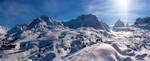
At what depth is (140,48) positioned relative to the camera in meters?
178

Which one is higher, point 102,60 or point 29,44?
point 29,44

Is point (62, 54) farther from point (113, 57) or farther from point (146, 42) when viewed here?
point (146, 42)

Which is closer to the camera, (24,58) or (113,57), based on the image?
(113,57)

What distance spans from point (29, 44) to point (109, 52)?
6926cm

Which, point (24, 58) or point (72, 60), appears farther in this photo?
point (24, 58)

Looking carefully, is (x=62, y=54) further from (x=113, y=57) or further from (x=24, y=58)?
(x=113, y=57)

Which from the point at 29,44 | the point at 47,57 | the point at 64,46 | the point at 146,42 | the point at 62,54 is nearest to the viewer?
the point at 47,57

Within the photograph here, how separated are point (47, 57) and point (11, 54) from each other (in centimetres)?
2815

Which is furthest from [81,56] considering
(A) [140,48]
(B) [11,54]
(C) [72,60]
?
(A) [140,48]

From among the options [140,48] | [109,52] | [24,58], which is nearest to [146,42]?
[140,48]

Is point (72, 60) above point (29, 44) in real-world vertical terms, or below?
below

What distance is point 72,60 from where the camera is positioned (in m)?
134

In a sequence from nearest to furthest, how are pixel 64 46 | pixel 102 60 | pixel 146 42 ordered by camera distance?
pixel 102 60 → pixel 64 46 → pixel 146 42

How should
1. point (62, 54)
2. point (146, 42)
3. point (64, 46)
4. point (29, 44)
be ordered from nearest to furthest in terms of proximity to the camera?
point (62, 54)
point (64, 46)
point (29, 44)
point (146, 42)
